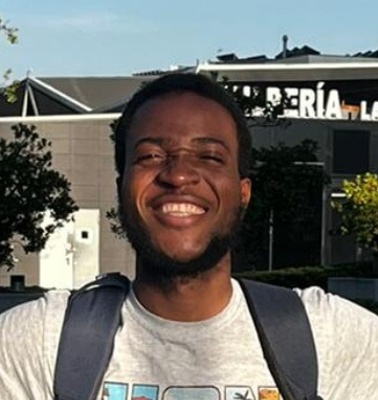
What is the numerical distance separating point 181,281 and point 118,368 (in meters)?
0.20

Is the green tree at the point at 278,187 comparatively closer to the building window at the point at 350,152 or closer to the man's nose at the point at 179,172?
the building window at the point at 350,152

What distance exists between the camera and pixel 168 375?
7.00 feet

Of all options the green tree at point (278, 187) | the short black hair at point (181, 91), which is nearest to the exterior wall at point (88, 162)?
the green tree at point (278, 187)

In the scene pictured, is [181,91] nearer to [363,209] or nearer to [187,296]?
[187,296]

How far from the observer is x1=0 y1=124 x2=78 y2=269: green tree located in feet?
67.9

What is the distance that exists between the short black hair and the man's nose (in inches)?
4.7

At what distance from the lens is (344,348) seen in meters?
2.21

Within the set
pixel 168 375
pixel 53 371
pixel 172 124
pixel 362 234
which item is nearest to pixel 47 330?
pixel 53 371

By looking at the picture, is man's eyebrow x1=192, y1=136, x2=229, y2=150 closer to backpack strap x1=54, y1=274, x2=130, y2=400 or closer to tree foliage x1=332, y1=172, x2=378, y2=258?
backpack strap x1=54, y1=274, x2=130, y2=400

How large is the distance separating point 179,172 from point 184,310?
254 mm

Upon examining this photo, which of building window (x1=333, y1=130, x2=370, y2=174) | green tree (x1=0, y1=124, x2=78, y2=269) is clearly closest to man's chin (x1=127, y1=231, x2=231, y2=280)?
green tree (x1=0, y1=124, x2=78, y2=269)

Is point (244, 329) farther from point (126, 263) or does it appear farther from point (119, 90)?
point (119, 90)

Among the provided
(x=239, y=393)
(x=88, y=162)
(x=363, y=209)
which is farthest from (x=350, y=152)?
(x=239, y=393)

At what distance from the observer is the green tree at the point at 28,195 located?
20.7 m
